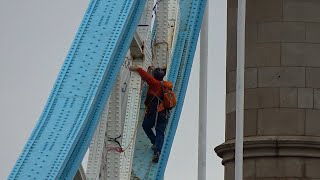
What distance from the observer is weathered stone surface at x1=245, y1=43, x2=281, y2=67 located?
85.4 feet

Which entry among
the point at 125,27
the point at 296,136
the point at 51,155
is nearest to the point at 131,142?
the point at 125,27

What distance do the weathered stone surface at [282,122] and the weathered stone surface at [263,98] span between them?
0.13 metres

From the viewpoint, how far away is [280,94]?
2589 cm

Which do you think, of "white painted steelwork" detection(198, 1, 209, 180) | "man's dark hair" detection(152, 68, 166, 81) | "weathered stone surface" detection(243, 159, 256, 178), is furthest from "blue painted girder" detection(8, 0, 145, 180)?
"weathered stone surface" detection(243, 159, 256, 178)

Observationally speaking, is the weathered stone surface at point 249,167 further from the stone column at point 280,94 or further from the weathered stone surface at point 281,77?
the weathered stone surface at point 281,77

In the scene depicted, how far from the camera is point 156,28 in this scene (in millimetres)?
19328

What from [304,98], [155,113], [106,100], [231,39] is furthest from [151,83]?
[231,39]

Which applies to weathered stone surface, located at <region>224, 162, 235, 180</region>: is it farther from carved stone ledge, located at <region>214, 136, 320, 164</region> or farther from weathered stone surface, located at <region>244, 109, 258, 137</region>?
weathered stone surface, located at <region>244, 109, 258, 137</region>

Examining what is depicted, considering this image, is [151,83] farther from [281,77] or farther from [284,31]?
[284,31]

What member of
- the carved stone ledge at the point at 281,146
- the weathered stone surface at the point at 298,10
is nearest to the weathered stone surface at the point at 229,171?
the carved stone ledge at the point at 281,146

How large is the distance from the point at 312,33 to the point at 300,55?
517 mm

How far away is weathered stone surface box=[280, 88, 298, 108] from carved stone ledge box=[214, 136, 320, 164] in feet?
2.33

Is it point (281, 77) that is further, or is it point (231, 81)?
point (231, 81)

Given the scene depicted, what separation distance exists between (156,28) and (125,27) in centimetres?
322
